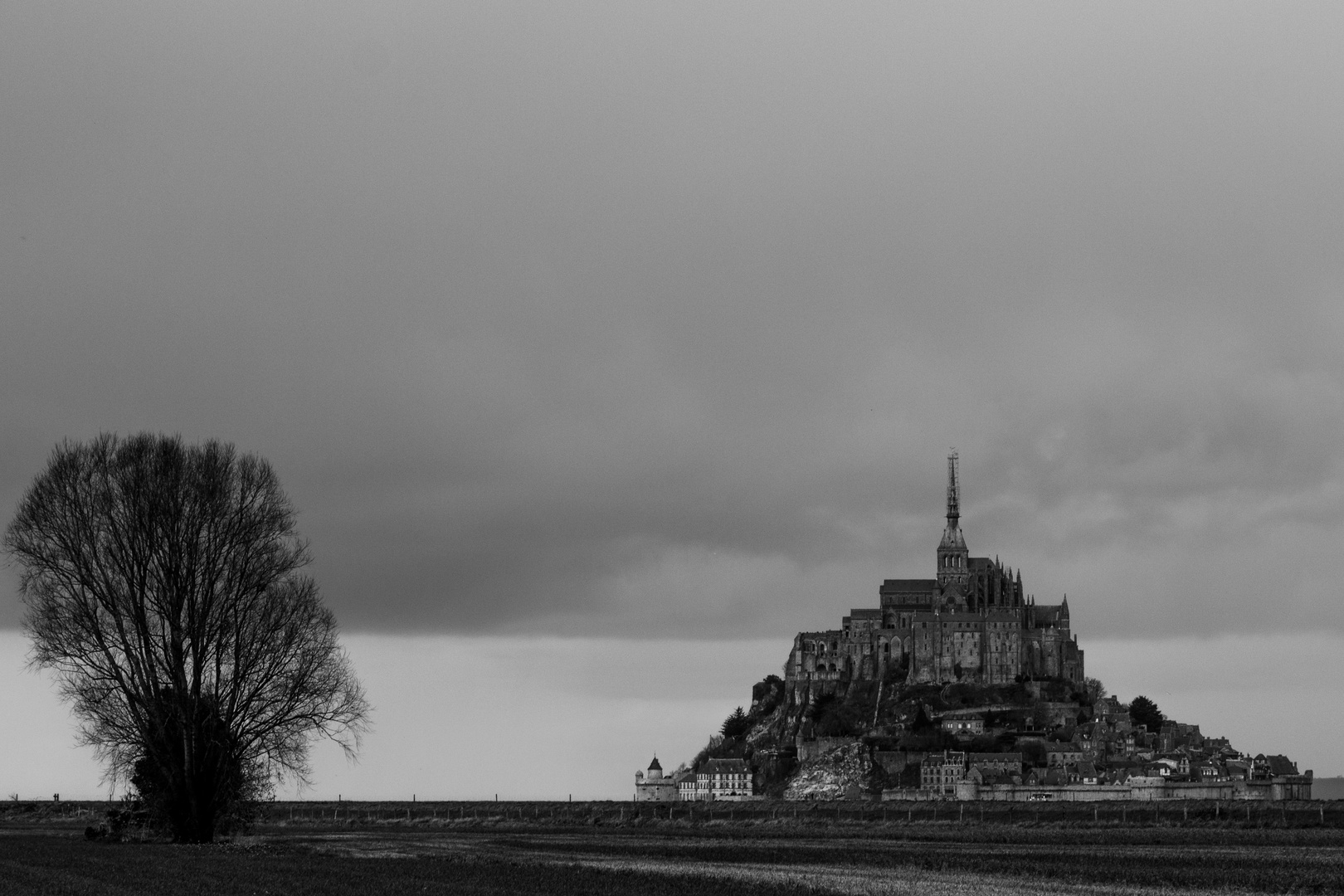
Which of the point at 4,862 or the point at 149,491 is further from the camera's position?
the point at 149,491

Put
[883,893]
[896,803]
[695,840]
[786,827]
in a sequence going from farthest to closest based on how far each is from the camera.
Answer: [896,803], [786,827], [695,840], [883,893]

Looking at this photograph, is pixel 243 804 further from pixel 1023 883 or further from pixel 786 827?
pixel 786 827

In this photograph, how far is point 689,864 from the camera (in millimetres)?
53875

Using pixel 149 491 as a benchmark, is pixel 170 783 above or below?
below

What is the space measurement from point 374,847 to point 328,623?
909cm

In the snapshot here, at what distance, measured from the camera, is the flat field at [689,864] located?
133 feet

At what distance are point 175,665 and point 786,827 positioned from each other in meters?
57.0

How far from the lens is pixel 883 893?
40.4 m

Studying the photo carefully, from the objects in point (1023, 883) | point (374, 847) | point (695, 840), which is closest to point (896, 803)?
point (695, 840)

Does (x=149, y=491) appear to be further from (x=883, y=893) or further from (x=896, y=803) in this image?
(x=896, y=803)

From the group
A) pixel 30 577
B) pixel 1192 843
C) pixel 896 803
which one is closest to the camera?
pixel 30 577

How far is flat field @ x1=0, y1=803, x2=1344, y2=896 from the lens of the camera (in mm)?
40688

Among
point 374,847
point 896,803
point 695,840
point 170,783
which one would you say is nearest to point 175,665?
point 170,783

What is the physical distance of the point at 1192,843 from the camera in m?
72.8
